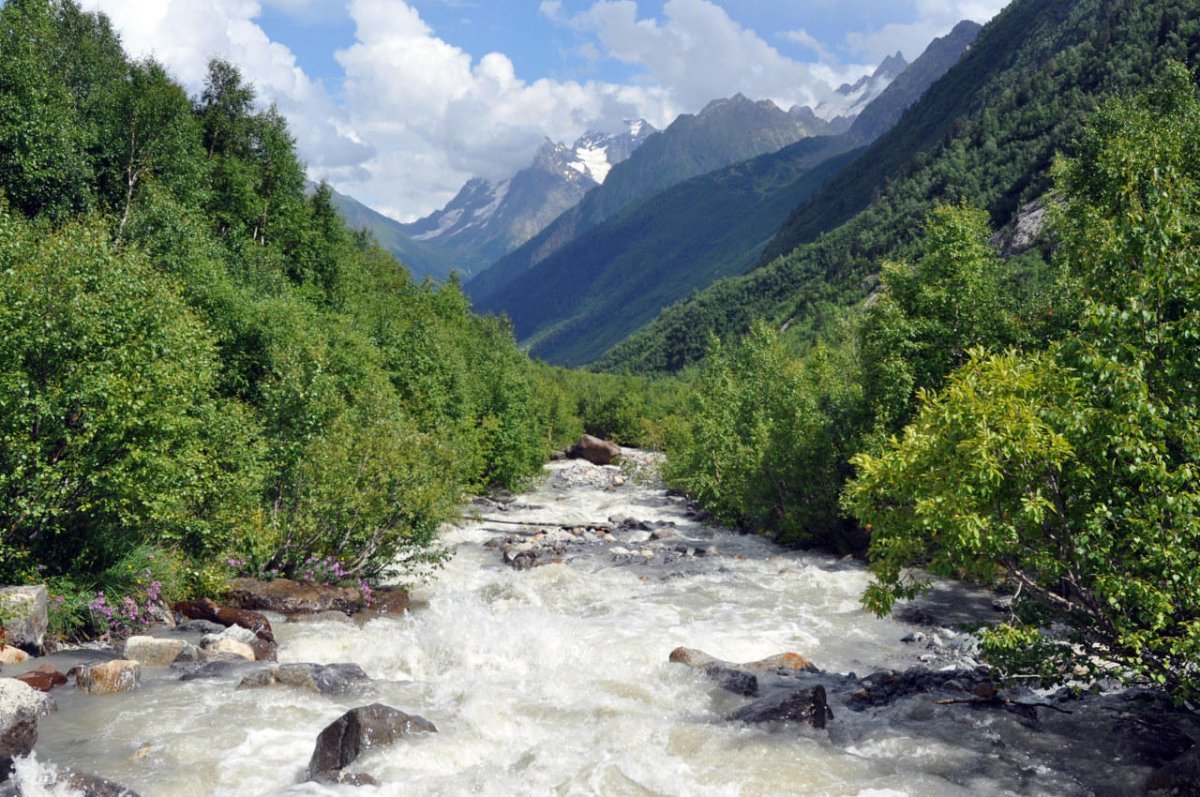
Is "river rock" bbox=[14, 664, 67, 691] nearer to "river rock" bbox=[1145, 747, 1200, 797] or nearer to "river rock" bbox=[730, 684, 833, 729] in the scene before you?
"river rock" bbox=[730, 684, 833, 729]

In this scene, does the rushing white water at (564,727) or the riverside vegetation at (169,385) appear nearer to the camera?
the rushing white water at (564,727)

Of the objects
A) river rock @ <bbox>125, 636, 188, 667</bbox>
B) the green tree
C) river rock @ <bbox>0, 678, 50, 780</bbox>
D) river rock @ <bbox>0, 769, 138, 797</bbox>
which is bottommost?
river rock @ <bbox>125, 636, 188, 667</bbox>

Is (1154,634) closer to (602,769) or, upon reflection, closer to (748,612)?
(602,769)

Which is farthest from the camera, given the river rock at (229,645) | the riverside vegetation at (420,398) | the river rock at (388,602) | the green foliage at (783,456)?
the green foliage at (783,456)

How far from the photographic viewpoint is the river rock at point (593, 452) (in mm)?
95312

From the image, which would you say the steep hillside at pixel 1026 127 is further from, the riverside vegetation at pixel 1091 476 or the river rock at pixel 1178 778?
the river rock at pixel 1178 778

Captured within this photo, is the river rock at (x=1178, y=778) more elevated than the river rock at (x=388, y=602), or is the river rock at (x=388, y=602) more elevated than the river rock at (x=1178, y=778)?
the river rock at (x=1178, y=778)

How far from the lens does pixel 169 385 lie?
20.3 meters

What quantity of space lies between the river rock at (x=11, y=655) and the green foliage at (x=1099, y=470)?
61.3 ft

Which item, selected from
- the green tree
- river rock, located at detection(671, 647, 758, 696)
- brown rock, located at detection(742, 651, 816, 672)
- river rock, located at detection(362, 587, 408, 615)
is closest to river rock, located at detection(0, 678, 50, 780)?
river rock, located at detection(362, 587, 408, 615)

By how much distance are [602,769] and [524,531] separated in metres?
32.0

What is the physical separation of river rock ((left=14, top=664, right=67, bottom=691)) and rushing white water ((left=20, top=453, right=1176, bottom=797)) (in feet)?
1.99

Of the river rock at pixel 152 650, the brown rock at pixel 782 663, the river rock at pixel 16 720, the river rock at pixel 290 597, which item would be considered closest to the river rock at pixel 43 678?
the river rock at pixel 152 650

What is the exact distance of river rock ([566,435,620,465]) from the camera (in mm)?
95312
